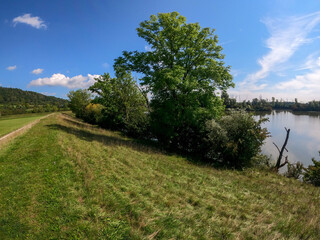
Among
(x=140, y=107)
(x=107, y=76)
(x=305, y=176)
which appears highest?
(x=107, y=76)

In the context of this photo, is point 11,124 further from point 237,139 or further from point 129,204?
point 237,139

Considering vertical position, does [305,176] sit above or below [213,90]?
below

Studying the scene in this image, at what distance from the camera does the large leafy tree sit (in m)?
14.5

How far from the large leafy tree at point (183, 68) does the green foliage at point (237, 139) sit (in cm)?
187

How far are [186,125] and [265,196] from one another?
10.0m

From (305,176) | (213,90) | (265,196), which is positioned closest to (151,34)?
(213,90)

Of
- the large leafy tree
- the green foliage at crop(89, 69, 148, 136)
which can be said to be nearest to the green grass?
the green foliage at crop(89, 69, 148, 136)

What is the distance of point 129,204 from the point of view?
5.29 meters

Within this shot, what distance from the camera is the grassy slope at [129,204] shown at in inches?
166

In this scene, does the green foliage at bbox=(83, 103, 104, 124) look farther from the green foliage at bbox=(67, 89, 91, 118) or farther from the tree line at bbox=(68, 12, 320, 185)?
the tree line at bbox=(68, 12, 320, 185)

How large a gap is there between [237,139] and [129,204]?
1130 cm

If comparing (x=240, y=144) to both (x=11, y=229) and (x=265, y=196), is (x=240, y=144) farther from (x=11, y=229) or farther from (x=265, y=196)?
(x=11, y=229)

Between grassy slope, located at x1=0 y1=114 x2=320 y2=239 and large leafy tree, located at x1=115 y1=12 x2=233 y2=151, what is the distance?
7123 millimetres

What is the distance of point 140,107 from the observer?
24938mm
